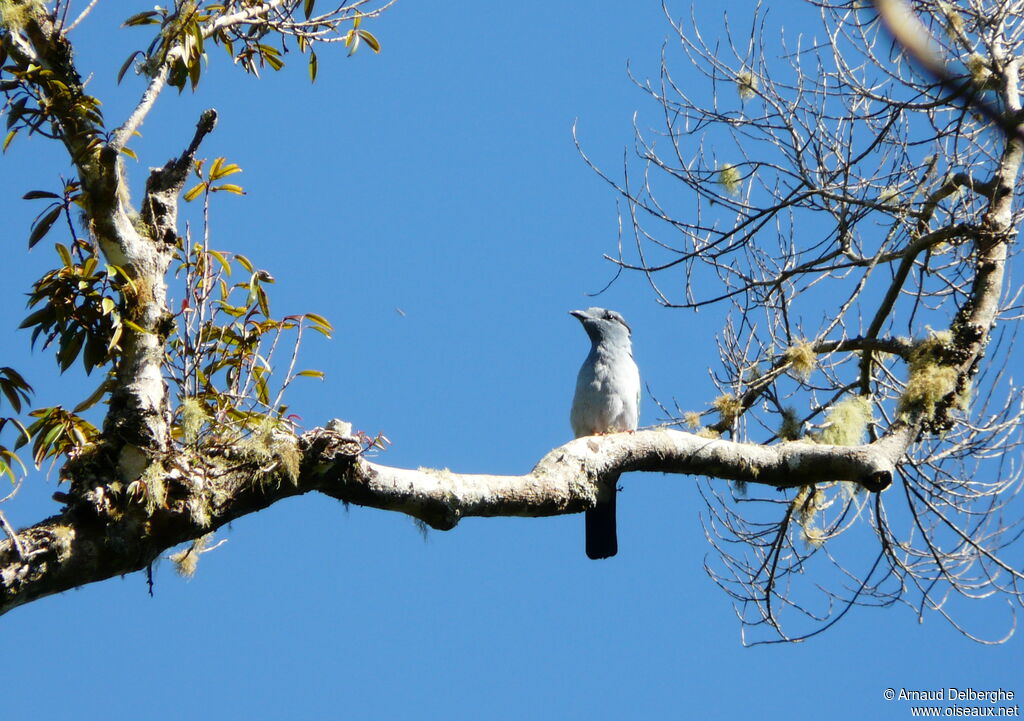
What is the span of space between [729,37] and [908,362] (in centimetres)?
199

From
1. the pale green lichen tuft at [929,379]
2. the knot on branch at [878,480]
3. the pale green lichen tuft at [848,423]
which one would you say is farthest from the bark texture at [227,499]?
the pale green lichen tuft at [929,379]

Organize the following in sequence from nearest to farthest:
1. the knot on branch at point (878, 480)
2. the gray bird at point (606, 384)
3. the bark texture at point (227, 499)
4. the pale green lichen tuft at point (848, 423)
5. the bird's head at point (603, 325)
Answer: the bark texture at point (227, 499) < the knot on branch at point (878, 480) < the pale green lichen tuft at point (848, 423) < the gray bird at point (606, 384) < the bird's head at point (603, 325)

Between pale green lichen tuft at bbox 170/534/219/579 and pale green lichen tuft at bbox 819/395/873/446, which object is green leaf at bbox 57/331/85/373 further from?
pale green lichen tuft at bbox 819/395/873/446

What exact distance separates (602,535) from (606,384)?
1250 mm

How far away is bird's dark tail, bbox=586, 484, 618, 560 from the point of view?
496 cm

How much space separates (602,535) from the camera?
4.97 meters

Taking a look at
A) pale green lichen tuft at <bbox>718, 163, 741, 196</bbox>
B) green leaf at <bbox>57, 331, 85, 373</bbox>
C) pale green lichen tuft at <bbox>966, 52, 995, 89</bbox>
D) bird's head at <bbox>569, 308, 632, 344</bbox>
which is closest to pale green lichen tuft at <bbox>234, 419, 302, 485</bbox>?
green leaf at <bbox>57, 331, 85, 373</bbox>

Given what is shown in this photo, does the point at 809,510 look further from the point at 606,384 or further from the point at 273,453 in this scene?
the point at 273,453

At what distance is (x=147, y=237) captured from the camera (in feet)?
11.4

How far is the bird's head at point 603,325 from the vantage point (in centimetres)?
621

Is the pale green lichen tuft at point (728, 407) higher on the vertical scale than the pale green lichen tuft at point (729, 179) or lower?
lower

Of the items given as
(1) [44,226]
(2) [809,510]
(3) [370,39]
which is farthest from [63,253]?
(2) [809,510]

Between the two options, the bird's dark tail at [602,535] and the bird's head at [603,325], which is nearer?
the bird's dark tail at [602,535]

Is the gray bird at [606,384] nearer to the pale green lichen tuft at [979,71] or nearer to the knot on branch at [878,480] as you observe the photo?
the knot on branch at [878,480]
